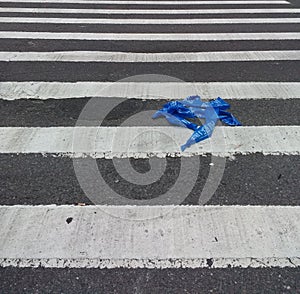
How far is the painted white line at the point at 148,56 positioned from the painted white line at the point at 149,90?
939 millimetres

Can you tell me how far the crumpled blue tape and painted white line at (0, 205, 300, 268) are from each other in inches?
44.1

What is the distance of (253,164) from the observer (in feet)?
11.7

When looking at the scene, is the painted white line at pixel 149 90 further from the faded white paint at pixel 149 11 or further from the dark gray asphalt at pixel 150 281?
the faded white paint at pixel 149 11

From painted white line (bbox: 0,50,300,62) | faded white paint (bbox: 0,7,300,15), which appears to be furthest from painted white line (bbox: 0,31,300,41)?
faded white paint (bbox: 0,7,300,15)

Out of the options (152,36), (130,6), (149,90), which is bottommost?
(130,6)

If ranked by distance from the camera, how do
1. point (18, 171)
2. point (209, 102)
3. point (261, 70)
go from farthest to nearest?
point (261, 70), point (209, 102), point (18, 171)

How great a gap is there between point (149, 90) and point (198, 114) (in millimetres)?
841

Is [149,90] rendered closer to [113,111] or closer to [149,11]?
[113,111]

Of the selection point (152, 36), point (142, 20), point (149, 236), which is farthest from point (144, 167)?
point (142, 20)

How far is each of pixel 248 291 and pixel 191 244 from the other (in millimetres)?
470

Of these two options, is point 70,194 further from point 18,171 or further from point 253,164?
point 253,164

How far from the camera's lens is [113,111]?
4.46m

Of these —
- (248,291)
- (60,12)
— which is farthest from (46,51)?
(248,291)

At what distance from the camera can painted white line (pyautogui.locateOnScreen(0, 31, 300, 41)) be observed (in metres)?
7.00
